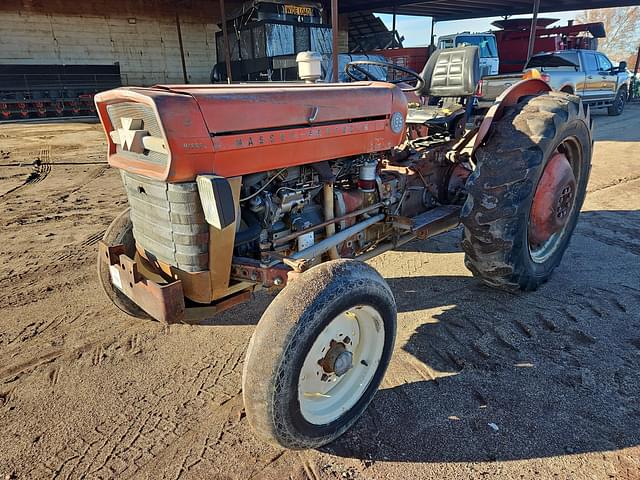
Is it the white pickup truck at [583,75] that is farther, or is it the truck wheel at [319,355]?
the white pickup truck at [583,75]

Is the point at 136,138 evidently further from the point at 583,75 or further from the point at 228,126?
the point at 583,75

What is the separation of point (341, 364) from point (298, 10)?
1589cm

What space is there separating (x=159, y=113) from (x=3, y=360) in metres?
1.88

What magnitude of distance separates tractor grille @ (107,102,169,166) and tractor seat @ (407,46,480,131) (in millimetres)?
2476

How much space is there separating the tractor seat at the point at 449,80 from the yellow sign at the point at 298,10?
12.8 meters

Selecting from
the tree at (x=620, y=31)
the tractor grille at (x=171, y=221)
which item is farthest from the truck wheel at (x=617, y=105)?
the tree at (x=620, y=31)

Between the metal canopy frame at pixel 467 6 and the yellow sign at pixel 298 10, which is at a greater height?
the metal canopy frame at pixel 467 6

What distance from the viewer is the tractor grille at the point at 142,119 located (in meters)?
2.00

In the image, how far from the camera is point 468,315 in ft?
10.0

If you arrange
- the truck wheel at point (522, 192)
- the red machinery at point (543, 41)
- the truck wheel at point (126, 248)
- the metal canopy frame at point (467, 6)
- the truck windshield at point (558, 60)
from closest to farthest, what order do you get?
1. the truck wheel at point (126, 248)
2. the truck wheel at point (522, 192)
3. the truck windshield at point (558, 60)
4. the red machinery at point (543, 41)
5. the metal canopy frame at point (467, 6)

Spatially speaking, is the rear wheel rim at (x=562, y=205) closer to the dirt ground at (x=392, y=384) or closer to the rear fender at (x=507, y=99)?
the dirt ground at (x=392, y=384)

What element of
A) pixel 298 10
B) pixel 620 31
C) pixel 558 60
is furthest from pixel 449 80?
pixel 620 31

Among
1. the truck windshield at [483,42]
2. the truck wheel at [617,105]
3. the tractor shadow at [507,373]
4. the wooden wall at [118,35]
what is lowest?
the tractor shadow at [507,373]

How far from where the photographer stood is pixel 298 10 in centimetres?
1558
